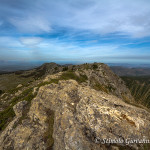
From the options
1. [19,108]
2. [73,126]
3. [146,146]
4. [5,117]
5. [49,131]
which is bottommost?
[49,131]

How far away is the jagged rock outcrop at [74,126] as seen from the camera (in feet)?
40.9

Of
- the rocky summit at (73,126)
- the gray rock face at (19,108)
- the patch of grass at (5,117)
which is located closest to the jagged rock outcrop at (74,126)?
the rocky summit at (73,126)

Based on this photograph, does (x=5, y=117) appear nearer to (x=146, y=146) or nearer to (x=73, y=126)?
(x=73, y=126)

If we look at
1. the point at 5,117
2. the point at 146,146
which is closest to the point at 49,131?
the point at 5,117

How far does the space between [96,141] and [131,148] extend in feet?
15.1

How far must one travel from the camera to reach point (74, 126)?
1417cm

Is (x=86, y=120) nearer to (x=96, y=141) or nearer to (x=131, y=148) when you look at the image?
(x=96, y=141)

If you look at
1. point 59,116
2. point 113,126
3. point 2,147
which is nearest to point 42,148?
point 59,116

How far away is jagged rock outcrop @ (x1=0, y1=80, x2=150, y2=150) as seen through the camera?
12469 millimetres

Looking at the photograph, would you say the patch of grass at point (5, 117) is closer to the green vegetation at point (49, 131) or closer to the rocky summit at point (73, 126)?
the rocky summit at point (73, 126)

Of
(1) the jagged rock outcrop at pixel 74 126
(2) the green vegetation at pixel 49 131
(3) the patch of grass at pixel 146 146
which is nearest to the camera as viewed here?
(3) the patch of grass at pixel 146 146

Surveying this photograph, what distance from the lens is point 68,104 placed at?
18.0 metres

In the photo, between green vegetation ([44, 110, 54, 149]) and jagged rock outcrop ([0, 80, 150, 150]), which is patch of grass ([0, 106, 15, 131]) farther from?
green vegetation ([44, 110, 54, 149])

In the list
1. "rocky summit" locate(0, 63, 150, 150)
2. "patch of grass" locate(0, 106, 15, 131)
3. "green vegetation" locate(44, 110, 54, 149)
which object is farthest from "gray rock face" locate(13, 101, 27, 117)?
"green vegetation" locate(44, 110, 54, 149)
